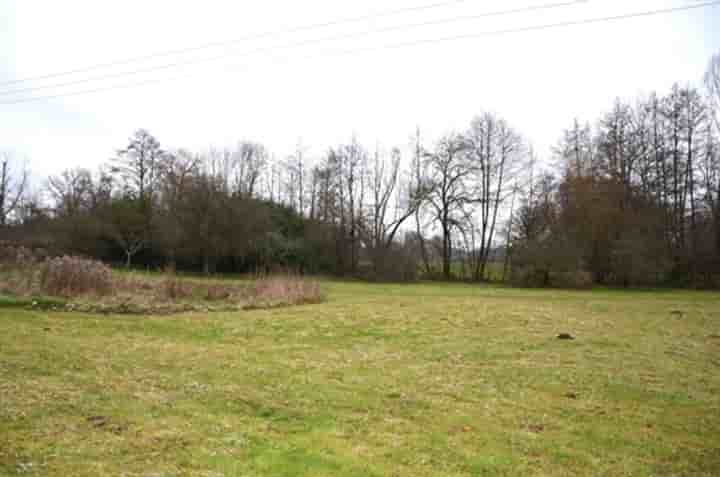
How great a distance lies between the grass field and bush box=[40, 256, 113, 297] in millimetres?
3520

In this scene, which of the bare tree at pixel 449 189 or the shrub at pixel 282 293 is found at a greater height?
the bare tree at pixel 449 189

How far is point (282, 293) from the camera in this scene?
15875 millimetres

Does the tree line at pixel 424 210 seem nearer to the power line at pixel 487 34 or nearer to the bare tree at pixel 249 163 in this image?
the bare tree at pixel 249 163

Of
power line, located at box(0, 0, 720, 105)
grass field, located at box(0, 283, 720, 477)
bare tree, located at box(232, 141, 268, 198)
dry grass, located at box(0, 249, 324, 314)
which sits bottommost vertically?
grass field, located at box(0, 283, 720, 477)

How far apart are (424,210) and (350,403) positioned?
34.9m

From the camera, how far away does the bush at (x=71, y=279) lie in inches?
514

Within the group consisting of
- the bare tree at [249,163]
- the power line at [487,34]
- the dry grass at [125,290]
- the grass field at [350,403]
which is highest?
the bare tree at [249,163]

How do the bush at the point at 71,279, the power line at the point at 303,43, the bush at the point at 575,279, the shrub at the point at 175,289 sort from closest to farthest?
the power line at the point at 303,43 < the bush at the point at 71,279 < the shrub at the point at 175,289 < the bush at the point at 575,279

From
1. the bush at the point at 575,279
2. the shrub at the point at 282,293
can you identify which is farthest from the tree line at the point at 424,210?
the shrub at the point at 282,293

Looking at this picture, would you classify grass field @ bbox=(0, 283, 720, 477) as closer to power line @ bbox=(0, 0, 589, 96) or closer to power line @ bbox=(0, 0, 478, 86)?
power line @ bbox=(0, 0, 589, 96)

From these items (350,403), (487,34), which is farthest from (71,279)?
(487,34)

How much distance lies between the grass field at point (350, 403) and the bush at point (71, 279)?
3520mm

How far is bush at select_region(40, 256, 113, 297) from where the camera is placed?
514 inches

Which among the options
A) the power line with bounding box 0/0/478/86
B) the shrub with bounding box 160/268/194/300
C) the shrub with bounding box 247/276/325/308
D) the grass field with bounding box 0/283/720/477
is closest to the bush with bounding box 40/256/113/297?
the shrub with bounding box 160/268/194/300
